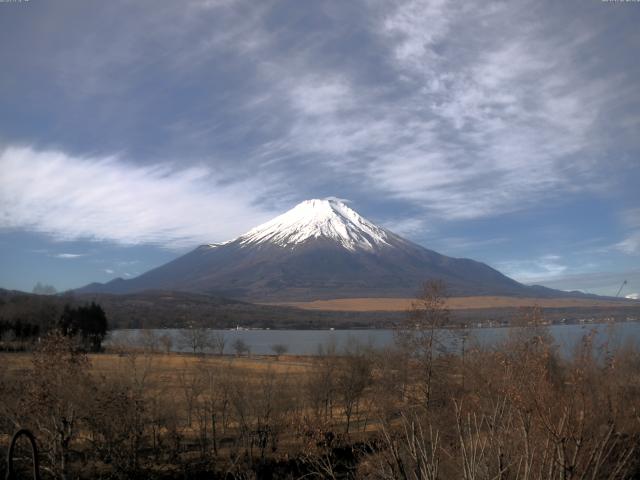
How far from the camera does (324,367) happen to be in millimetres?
33562

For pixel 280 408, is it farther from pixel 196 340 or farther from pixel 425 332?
pixel 196 340

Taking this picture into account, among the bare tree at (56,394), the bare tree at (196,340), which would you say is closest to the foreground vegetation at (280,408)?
the bare tree at (56,394)

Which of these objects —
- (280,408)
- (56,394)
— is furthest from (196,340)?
(56,394)

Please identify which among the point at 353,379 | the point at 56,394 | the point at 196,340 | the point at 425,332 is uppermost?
the point at 425,332

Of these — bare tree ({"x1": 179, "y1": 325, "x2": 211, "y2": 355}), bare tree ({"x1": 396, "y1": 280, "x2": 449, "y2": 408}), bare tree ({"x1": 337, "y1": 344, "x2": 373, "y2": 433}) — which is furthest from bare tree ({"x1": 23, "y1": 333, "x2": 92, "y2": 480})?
bare tree ({"x1": 179, "y1": 325, "x2": 211, "y2": 355})

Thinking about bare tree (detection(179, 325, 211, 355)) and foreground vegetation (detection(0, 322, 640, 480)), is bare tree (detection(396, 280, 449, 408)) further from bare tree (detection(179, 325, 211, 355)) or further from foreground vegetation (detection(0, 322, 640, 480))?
bare tree (detection(179, 325, 211, 355))

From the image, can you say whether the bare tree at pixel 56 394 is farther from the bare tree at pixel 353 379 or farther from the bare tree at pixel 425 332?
the bare tree at pixel 353 379

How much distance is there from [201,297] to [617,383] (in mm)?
172184

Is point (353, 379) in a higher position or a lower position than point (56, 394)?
lower

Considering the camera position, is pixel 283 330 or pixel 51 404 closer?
pixel 51 404

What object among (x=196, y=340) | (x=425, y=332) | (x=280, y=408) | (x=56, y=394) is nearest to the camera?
(x=56, y=394)

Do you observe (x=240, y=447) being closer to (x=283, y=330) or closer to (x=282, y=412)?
(x=282, y=412)

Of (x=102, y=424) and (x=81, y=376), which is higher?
(x=81, y=376)

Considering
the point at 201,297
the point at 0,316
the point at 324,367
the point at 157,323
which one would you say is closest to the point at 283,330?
the point at 157,323
